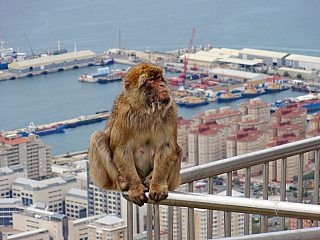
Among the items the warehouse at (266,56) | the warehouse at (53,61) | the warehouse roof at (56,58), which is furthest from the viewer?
the warehouse roof at (56,58)

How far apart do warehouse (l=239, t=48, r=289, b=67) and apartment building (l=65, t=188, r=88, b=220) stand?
9.57 meters

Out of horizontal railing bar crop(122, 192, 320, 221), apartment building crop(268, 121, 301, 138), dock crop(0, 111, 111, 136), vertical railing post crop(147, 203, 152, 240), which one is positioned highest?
horizontal railing bar crop(122, 192, 320, 221)

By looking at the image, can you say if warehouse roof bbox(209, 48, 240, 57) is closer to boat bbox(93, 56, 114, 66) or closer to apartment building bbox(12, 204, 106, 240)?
boat bbox(93, 56, 114, 66)

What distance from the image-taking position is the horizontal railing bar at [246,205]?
2.68ft

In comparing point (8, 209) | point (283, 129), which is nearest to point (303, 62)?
point (283, 129)

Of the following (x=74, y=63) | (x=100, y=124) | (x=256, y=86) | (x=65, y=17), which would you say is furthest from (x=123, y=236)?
(x=65, y=17)

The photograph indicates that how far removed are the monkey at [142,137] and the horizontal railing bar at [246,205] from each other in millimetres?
134

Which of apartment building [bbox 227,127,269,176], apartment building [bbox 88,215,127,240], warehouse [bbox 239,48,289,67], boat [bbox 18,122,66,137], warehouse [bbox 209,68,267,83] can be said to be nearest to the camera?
apartment building [bbox 88,215,127,240]

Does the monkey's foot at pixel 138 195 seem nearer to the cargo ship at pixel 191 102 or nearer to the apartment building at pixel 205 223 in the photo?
the apartment building at pixel 205 223

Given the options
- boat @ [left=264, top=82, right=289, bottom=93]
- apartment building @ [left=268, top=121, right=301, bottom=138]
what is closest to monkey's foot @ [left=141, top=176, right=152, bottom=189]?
apartment building @ [left=268, top=121, right=301, bottom=138]

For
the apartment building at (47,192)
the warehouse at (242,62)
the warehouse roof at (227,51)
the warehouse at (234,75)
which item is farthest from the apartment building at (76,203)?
the warehouse roof at (227,51)

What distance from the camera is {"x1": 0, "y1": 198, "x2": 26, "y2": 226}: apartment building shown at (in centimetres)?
872

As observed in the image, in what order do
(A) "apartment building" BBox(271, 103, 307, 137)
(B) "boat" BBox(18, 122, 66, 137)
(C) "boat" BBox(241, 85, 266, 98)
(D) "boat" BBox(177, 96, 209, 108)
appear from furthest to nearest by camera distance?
(C) "boat" BBox(241, 85, 266, 98) < (D) "boat" BBox(177, 96, 209, 108) < (B) "boat" BBox(18, 122, 66, 137) < (A) "apartment building" BBox(271, 103, 307, 137)

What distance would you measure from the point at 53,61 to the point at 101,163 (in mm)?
18461
